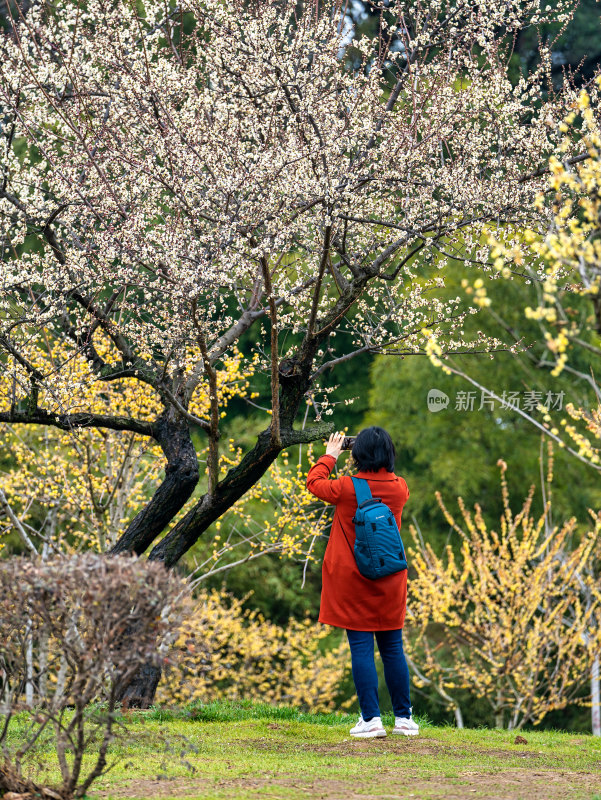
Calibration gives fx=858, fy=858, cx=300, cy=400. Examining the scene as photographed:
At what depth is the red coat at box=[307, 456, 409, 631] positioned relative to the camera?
14.5 feet

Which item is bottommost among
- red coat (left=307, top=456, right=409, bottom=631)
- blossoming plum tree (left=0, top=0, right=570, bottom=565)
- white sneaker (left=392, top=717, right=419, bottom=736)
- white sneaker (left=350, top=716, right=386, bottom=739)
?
white sneaker (left=392, top=717, right=419, bottom=736)

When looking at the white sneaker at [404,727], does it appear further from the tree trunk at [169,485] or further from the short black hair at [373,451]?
the tree trunk at [169,485]

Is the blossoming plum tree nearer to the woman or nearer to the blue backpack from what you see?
the woman

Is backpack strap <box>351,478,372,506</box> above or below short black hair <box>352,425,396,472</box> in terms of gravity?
below

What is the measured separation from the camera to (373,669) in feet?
14.8

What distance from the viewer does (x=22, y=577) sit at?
2.66 meters

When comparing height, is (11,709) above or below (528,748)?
above

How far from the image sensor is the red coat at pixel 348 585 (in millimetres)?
4406

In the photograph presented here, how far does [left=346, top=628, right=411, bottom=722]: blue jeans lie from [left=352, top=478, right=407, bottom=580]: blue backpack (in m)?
0.38

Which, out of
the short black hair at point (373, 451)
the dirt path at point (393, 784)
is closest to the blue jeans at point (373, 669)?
the dirt path at point (393, 784)

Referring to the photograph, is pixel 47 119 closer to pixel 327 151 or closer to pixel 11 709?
pixel 327 151

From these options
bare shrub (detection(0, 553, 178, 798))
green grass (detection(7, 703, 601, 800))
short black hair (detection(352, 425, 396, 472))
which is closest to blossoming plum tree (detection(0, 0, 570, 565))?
short black hair (detection(352, 425, 396, 472))

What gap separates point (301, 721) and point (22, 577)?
3.25 meters

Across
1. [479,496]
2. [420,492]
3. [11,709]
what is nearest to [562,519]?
[479,496]
